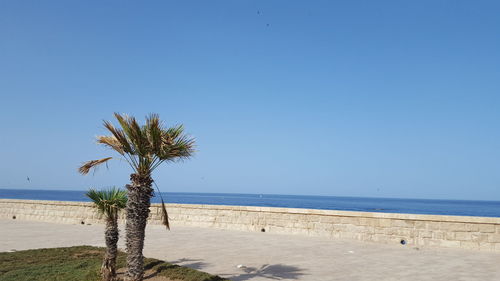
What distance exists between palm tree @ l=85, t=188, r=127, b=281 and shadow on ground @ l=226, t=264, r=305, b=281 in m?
2.37

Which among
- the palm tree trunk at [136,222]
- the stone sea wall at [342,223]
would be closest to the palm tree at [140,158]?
the palm tree trunk at [136,222]

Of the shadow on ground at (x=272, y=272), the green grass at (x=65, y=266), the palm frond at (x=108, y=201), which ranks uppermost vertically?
the palm frond at (x=108, y=201)

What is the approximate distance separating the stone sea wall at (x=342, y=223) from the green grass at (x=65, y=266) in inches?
53.2

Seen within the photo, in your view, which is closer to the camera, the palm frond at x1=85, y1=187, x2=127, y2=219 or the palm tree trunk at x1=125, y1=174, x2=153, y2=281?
the palm tree trunk at x1=125, y1=174, x2=153, y2=281

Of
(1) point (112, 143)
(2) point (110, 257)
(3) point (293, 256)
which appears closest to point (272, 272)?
(3) point (293, 256)

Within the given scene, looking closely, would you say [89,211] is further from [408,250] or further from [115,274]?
[408,250]

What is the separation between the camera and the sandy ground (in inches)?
342

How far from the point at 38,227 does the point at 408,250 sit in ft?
53.4

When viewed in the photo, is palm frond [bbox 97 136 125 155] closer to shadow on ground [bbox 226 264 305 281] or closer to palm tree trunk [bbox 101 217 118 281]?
palm tree trunk [bbox 101 217 118 281]

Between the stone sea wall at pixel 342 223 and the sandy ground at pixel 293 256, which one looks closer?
the sandy ground at pixel 293 256

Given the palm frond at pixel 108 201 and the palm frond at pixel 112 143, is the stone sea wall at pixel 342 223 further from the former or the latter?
the palm frond at pixel 112 143

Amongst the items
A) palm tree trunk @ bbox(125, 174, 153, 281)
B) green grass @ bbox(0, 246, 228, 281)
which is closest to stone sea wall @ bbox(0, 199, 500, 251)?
green grass @ bbox(0, 246, 228, 281)

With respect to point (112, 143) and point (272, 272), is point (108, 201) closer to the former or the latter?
point (112, 143)

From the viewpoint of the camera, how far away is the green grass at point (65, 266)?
26.9 feet
